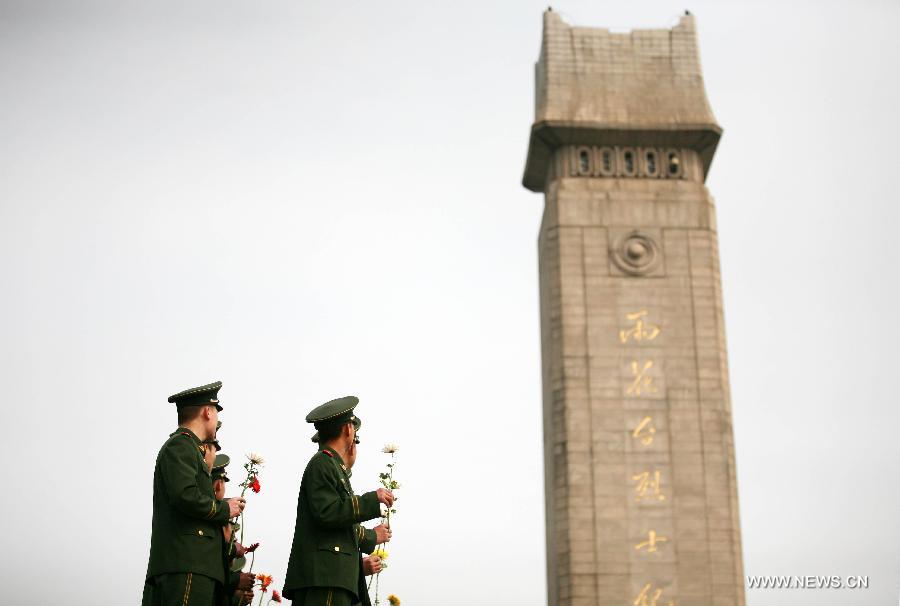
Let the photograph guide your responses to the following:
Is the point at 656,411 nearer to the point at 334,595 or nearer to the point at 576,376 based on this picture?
the point at 576,376

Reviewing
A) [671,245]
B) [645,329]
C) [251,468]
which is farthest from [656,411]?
[251,468]

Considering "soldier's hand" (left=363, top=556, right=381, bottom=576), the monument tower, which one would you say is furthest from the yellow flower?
the monument tower

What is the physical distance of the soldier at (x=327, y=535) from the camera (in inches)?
310

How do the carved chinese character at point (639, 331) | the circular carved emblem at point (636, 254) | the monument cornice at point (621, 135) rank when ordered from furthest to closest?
the monument cornice at point (621, 135), the circular carved emblem at point (636, 254), the carved chinese character at point (639, 331)

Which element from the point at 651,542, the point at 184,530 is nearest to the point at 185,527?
the point at 184,530

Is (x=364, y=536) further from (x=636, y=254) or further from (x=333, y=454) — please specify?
(x=636, y=254)

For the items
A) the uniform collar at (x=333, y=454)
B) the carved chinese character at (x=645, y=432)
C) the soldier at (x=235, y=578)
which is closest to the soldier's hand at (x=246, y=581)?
the soldier at (x=235, y=578)

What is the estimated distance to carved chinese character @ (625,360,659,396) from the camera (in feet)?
105

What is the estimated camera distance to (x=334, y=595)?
25.9 ft

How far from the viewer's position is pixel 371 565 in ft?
27.7

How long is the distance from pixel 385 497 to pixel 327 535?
0.45 meters

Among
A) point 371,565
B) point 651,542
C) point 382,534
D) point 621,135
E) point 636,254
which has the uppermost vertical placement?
point 621,135

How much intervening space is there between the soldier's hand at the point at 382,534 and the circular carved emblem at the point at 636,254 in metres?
25.2

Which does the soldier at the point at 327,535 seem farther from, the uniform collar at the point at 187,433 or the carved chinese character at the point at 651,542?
the carved chinese character at the point at 651,542
